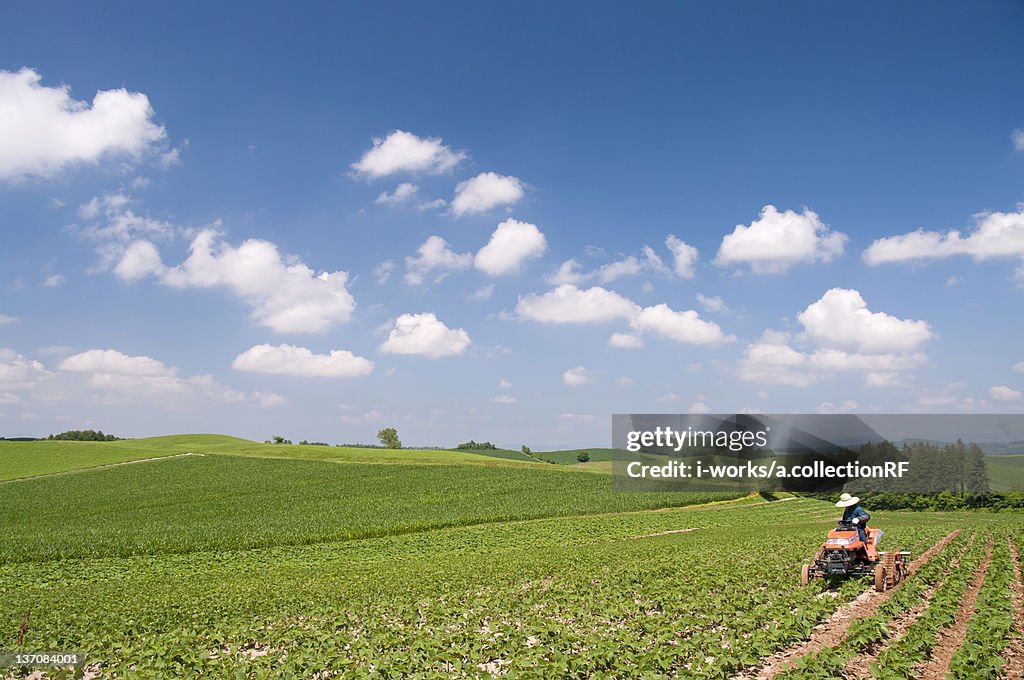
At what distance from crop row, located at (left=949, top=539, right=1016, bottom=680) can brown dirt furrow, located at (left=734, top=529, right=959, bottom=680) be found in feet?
6.17

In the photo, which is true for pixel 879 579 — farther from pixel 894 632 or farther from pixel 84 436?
pixel 84 436

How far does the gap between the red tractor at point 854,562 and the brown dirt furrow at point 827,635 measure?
0.57m

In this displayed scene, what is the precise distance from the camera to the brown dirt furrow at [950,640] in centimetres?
989

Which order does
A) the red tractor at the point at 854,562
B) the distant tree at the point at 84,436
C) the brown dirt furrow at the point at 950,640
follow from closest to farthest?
the brown dirt furrow at the point at 950,640, the red tractor at the point at 854,562, the distant tree at the point at 84,436

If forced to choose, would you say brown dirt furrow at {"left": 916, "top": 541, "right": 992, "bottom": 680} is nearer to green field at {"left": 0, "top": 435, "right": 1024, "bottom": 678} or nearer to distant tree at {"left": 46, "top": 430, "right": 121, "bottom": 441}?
green field at {"left": 0, "top": 435, "right": 1024, "bottom": 678}

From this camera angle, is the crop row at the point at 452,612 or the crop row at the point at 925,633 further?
the crop row at the point at 452,612

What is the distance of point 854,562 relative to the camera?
53.1ft

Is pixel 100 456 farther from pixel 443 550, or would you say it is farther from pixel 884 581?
pixel 884 581

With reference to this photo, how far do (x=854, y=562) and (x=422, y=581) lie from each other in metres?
12.3

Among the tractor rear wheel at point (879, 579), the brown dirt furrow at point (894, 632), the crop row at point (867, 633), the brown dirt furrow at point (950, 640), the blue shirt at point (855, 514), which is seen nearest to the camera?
the crop row at point (867, 633)

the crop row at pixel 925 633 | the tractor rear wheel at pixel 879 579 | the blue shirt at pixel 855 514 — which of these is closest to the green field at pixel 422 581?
the tractor rear wheel at pixel 879 579

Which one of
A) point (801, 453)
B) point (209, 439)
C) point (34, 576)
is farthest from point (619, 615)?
point (209, 439)

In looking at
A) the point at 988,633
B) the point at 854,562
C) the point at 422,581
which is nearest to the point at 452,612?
the point at 422,581

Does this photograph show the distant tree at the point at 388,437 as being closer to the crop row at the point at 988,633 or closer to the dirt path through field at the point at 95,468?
the dirt path through field at the point at 95,468
